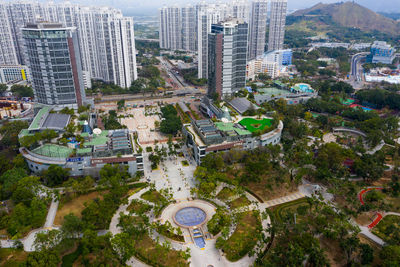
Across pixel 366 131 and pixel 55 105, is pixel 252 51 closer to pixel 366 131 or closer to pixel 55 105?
pixel 366 131

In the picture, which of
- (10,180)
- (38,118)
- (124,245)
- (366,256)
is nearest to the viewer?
(366,256)

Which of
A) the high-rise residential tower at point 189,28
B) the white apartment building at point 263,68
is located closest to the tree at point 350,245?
the white apartment building at point 263,68

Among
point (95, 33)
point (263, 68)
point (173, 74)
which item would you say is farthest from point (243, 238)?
point (173, 74)

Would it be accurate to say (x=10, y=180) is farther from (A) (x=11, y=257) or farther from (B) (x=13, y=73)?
(B) (x=13, y=73)

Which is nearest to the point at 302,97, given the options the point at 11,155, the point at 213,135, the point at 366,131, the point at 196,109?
the point at 366,131

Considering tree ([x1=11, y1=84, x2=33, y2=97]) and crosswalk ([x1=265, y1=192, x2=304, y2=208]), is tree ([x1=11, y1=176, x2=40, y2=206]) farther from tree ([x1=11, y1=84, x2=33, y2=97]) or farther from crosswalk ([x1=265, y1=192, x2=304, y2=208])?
tree ([x1=11, y1=84, x2=33, y2=97])

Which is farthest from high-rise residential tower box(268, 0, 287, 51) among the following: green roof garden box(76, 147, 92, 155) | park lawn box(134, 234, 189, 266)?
park lawn box(134, 234, 189, 266)
